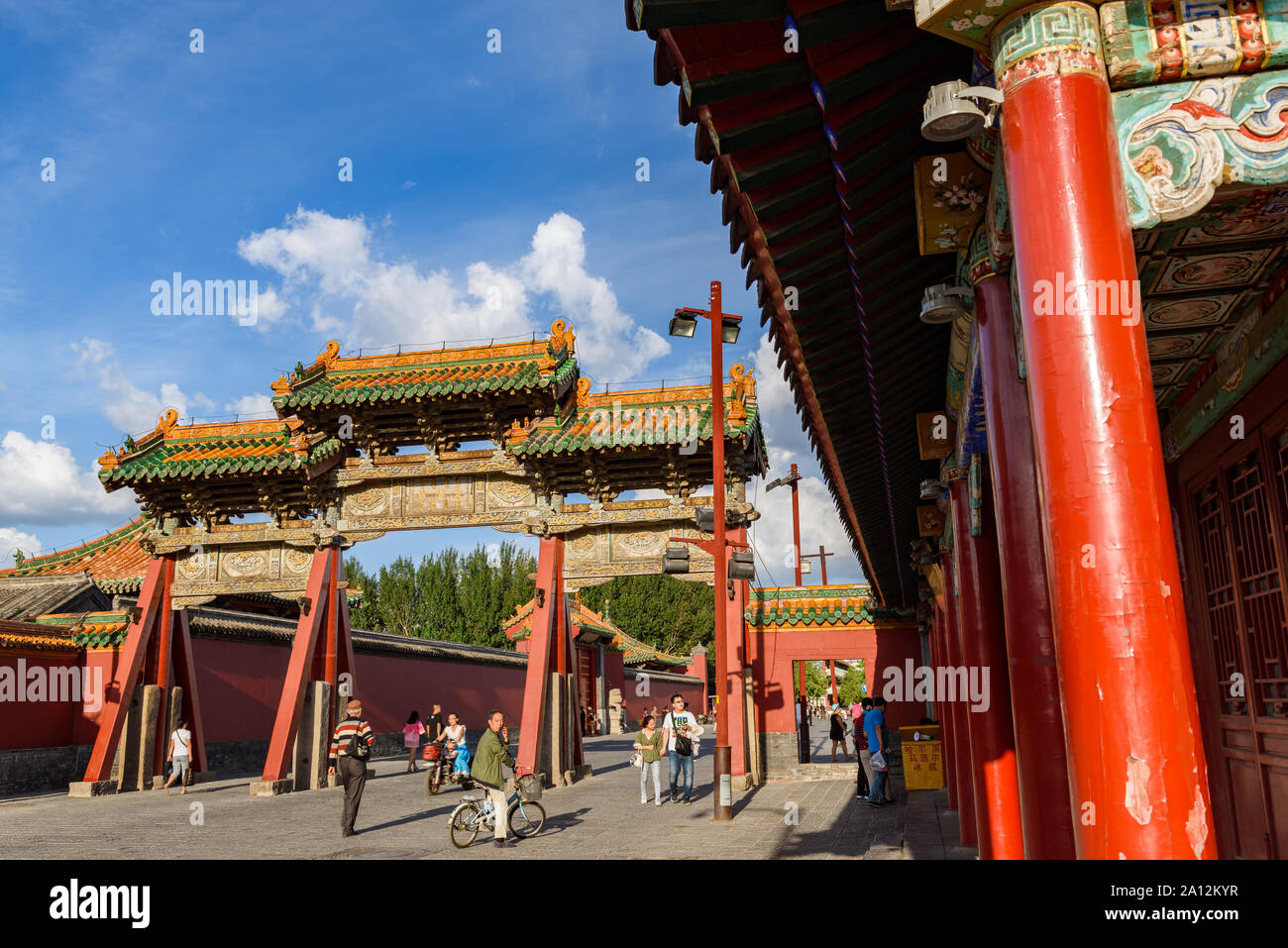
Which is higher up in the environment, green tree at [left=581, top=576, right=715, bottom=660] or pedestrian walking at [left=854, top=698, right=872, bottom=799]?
green tree at [left=581, top=576, right=715, bottom=660]

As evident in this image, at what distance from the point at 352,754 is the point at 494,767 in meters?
1.98

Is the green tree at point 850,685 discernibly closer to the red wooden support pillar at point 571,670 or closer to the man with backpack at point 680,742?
the red wooden support pillar at point 571,670

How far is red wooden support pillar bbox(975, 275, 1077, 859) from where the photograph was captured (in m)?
4.00

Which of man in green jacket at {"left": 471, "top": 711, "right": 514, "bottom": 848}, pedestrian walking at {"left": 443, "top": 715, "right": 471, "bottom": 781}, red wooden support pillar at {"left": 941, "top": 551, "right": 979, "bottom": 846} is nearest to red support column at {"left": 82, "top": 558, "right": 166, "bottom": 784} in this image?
pedestrian walking at {"left": 443, "top": 715, "right": 471, "bottom": 781}

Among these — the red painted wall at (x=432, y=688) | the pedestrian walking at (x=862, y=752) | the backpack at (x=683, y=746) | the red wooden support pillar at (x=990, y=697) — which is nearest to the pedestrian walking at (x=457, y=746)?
the backpack at (x=683, y=746)

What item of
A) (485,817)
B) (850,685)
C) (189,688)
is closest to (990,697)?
(485,817)

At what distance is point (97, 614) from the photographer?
19266 mm

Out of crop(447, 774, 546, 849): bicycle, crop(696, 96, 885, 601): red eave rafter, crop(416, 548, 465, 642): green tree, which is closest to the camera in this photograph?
crop(696, 96, 885, 601): red eave rafter

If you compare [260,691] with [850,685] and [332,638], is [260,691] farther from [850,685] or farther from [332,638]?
[850,685]

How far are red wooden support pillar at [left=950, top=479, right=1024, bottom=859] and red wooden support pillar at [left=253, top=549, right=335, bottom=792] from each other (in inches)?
543

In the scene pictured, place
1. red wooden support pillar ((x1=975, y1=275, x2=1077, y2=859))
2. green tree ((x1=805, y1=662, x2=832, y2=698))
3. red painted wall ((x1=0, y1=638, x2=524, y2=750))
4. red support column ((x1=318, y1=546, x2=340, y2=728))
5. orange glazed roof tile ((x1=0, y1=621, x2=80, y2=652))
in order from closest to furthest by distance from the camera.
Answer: red wooden support pillar ((x1=975, y1=275, x2=1077, y2=859)) < orange glazed roof tile ((x1=0, y1=621, x2=80, y2=652)) < red support column ((x1=318, y1=546, x2=340, y2=728)) < red painted wall ((x1=0, y1=638, x2=524, y2=750)) < green tree ((x1=805, y1=662, x2=832, y2=698))

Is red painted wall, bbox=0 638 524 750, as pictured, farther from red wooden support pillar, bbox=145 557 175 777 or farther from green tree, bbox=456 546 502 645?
green tree, bbox=456 546 502 645

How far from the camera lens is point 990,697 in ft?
21.2

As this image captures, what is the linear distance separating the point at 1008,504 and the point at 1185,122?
1.87 m
